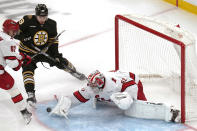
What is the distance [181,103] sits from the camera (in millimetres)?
4102

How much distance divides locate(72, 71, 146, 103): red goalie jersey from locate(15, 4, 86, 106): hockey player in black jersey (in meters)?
0.47

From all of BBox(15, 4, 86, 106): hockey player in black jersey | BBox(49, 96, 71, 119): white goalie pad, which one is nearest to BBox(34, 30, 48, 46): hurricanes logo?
BBox(15, 4, 86, 106): hockey player in black jersey

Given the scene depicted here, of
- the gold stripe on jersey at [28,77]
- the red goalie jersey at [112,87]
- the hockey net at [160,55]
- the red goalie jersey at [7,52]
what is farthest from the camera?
the gold stripe on jersey at [28,77]

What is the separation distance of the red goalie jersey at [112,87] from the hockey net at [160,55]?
309 millimetres

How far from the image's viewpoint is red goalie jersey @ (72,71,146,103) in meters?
4.18

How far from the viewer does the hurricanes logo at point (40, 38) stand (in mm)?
4512

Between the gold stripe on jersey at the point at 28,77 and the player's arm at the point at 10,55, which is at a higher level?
the player's arm at the point at 10,55

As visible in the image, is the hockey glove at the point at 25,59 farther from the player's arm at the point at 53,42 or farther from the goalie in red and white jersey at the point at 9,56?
the player's arm at the point at 53,42

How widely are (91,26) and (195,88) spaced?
97.2 inches

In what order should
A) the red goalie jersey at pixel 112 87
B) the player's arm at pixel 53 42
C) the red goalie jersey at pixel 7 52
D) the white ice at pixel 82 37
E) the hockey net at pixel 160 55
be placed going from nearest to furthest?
1. the red goalie jersey at pixel 7 52
2. the hockey net at pixel 160 55
3. the red goalie jersey at pixel 112 87
4. the player's arm at pixel 53 42
5. the white ice at pixel 82 37

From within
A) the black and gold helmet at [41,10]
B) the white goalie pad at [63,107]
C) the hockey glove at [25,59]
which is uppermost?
the black and gold helmet at [41,10]

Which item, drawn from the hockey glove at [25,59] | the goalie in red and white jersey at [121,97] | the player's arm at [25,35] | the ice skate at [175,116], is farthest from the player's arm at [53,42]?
the ice skate at [175,116]

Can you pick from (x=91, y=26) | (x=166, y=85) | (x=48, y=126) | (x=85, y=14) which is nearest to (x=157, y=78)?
(x=166, y=85)

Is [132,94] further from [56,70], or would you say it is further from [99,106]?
[56,70]
